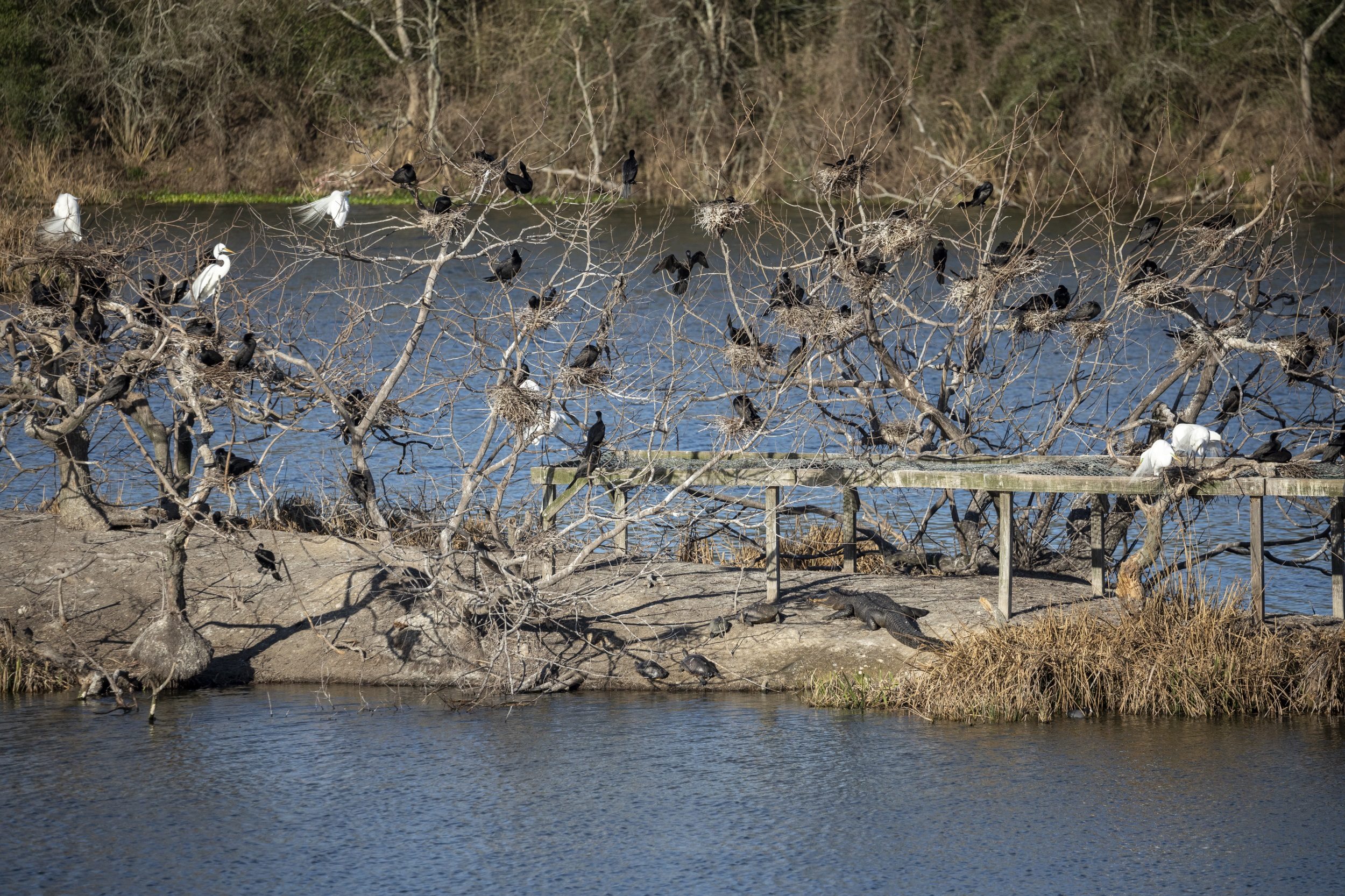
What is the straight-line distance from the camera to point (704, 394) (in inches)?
518

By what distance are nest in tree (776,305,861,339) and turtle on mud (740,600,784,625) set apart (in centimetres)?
185

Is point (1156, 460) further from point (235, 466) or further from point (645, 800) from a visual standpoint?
point (235, 466)

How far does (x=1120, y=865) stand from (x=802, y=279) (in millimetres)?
10467

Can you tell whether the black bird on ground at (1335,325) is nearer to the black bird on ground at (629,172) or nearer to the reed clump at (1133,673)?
the reed clump at (1133,673)

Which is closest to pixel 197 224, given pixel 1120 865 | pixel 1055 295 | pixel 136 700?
pixel 136 700

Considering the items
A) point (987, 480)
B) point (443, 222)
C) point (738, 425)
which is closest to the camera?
point (443, 222)

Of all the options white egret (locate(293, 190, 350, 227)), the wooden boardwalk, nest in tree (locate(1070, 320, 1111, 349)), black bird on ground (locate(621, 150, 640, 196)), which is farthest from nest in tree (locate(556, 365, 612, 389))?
nest in tree (locate(1070, 320, 1111, 349))

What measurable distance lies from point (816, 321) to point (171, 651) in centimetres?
480

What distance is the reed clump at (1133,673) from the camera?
10203 millimetres

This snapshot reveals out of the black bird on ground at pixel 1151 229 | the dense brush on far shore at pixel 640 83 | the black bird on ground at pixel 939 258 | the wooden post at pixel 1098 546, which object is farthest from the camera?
the dense brush on far shore at pixel 640 83

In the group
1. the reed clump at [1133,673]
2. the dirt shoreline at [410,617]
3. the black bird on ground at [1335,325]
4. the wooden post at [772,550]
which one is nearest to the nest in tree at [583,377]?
the dirt shoreline at [410,617]

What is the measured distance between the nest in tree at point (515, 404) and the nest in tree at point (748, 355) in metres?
1.66

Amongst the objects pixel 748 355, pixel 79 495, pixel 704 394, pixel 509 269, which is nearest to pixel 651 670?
pixel 748 355

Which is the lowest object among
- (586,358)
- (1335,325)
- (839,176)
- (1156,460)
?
(1156,460)
